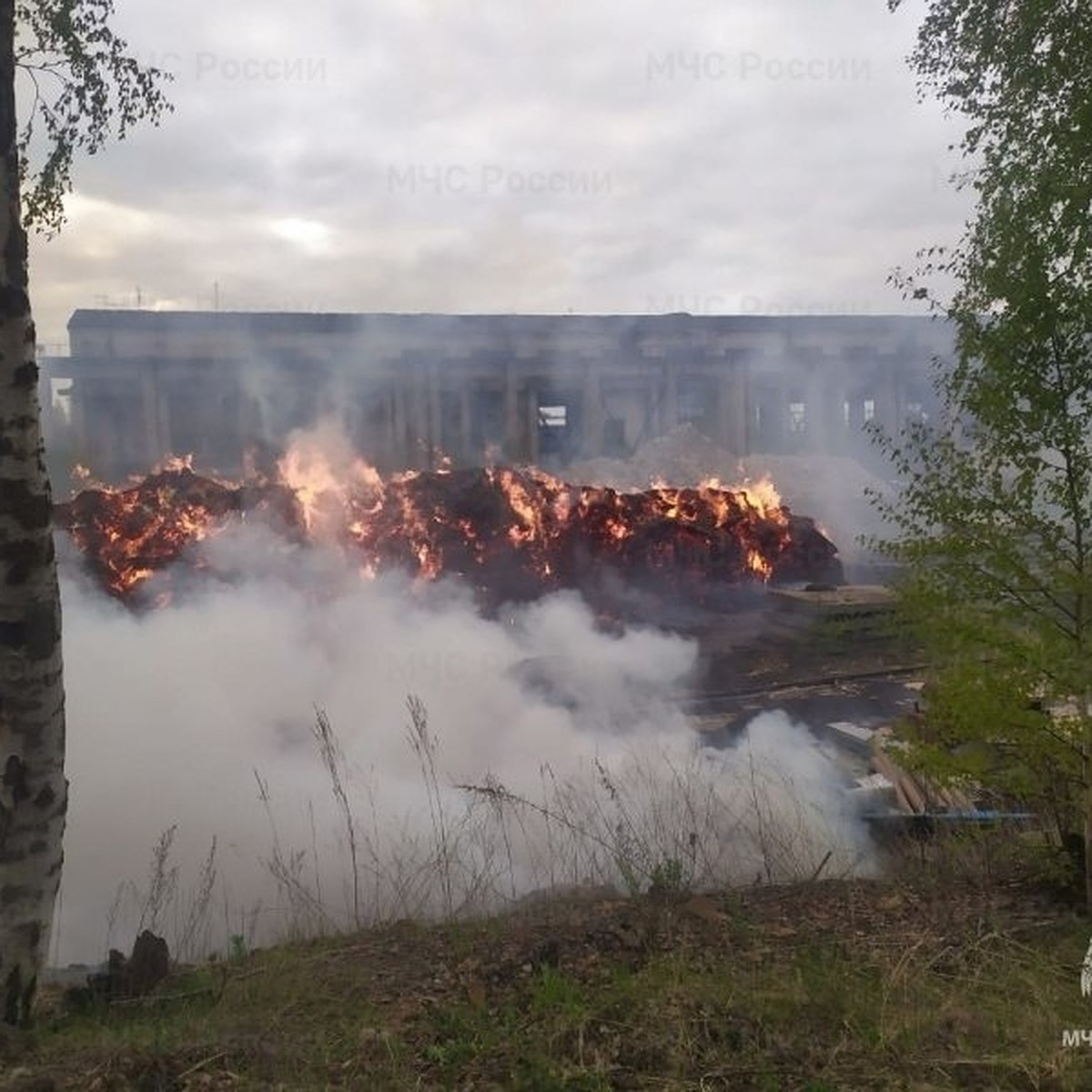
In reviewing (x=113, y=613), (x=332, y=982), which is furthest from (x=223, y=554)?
(x=332, y=982)

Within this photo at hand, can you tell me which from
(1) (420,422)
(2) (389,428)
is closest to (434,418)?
(1) (420,422)

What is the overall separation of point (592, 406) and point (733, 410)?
5.18 metres

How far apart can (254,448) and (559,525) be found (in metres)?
11.5

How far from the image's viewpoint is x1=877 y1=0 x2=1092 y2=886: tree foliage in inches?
194

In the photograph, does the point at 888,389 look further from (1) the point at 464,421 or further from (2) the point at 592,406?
(1) the point at 464,421

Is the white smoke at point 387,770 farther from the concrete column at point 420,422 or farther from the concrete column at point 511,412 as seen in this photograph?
the concrete column at point 511,412

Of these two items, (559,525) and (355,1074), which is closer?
(355,1074)

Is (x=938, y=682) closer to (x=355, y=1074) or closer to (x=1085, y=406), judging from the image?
(x=1085, y=406)

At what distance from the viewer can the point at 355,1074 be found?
3.28 metres

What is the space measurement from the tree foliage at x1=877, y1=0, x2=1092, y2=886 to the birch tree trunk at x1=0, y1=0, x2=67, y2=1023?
427cm

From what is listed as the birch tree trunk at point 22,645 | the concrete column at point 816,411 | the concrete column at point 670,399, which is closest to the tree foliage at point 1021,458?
the birch tree trunk at point 22,645

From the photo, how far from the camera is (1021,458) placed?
513 centimetres

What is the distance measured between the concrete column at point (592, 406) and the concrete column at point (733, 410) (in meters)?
4.44

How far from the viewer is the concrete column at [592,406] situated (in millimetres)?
31547
